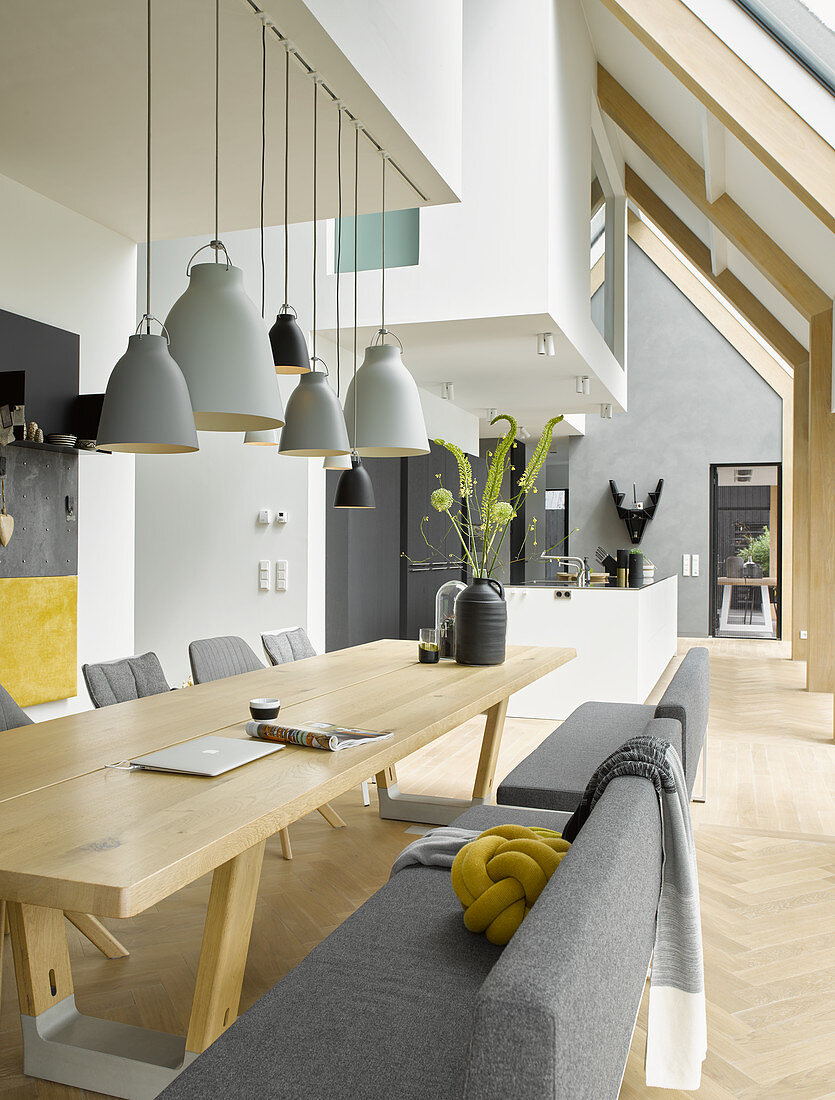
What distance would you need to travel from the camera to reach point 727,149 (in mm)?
7027

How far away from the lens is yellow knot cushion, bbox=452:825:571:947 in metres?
1.76

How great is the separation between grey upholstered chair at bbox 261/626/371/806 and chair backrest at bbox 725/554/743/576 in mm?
9702

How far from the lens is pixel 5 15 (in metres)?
2.64

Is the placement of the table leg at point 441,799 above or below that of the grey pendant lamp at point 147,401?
below

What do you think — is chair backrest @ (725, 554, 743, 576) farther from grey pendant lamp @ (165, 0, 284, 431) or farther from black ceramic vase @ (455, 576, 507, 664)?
grey pendant lamp @ (165, 0, 284, 431)

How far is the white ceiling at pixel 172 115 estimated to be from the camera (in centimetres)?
272

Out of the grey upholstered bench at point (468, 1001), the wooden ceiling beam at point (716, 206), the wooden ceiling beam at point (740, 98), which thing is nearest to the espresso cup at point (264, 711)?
the grey upholstered bench at point (468, 1001)

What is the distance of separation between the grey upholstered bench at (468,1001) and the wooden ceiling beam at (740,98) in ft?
14.2

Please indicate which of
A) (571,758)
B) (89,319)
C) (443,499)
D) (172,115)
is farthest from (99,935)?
(89,319)

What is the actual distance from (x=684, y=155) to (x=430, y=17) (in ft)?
16.9

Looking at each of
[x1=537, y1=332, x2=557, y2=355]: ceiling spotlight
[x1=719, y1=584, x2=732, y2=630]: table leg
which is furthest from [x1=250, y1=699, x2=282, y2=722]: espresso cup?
[x1=719, y1=584, x2=732, y2=630]: table leg

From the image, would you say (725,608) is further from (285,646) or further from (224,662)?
(224,662)

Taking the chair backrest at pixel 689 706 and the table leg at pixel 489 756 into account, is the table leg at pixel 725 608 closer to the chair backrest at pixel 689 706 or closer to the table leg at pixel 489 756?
the table leg at pixel 489 756

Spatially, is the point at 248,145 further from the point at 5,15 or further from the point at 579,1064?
the point at 579,1064
